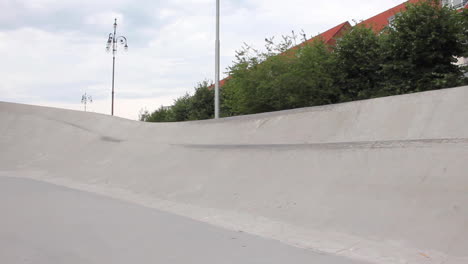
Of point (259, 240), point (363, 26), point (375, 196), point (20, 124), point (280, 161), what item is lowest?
point (259, 240)

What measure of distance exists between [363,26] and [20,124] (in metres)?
17.3

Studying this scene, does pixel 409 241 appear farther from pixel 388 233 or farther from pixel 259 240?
pixel 259 240

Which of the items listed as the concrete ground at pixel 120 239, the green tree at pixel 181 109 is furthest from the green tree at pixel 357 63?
the green tree at pixel 181 109

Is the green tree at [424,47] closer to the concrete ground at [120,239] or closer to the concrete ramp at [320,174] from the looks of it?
the concrete ramp at [320,174]

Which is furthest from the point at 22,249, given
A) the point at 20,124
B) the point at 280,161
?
the point at 20,124

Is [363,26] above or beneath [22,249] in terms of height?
above

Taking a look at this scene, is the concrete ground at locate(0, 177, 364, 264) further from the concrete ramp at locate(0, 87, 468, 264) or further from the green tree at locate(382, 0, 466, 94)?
the green tree at locate(382, 0, 466, 94)

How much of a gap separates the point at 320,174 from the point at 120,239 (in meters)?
3.78

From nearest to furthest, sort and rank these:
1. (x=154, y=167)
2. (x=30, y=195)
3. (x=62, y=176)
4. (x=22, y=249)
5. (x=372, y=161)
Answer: (x=22, y=249)
(x=372, y=161)
(x=30, y=195)
(x=154, y=167)
(x=62, y=176)

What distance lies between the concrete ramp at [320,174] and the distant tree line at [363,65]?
18.9 ft

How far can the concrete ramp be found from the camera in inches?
193

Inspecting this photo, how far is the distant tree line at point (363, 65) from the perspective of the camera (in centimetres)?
1355

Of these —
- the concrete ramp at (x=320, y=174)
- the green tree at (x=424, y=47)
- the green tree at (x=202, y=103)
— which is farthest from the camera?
the green tree at (x=202, y=103)

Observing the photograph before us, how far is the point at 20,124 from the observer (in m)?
18.0
